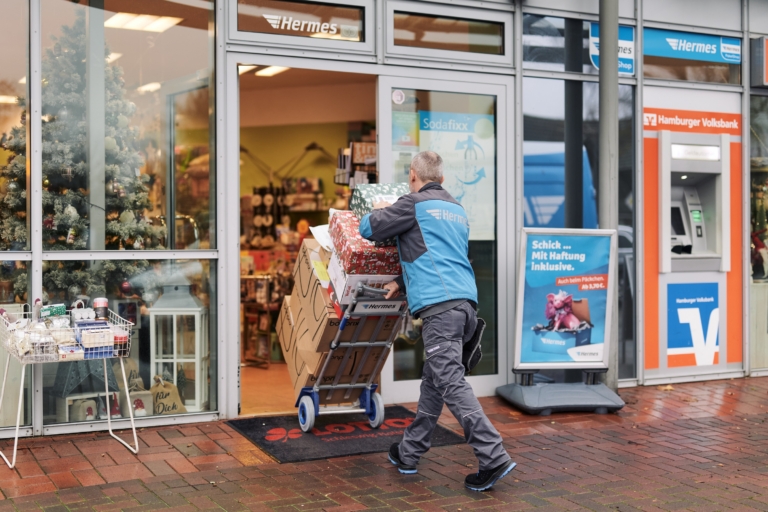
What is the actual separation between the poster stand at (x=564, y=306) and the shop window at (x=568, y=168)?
1.68 feet

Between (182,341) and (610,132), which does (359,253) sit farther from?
(610,132)

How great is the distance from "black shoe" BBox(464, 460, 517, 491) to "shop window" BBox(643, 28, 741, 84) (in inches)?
172

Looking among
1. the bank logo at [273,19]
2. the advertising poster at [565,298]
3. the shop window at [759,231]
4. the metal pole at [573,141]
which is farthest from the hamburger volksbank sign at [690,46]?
the bank logo at [273,19]

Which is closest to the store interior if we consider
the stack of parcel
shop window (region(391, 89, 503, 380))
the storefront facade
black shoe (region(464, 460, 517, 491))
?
shop window (region(391, 89, 503, 380))

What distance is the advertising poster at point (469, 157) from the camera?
6.66m

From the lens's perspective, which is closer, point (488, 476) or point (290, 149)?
point (488, 476)

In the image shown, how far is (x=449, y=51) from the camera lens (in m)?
6.69

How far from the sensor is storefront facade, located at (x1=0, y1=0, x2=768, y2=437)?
548 cm

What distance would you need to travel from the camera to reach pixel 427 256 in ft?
14.9

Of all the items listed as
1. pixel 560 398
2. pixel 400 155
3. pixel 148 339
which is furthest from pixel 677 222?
pixel 148 339

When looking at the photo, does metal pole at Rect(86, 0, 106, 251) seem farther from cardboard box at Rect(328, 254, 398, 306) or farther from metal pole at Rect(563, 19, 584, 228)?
metal pole at Rect(563, 19, 584, 228)

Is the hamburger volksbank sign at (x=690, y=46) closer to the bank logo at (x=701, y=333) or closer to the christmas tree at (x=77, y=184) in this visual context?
the bank logo at (x=701, y=333)

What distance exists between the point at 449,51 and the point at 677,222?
2641 millimetres

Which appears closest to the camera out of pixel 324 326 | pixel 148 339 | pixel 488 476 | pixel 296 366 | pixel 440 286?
pixel 488 476
